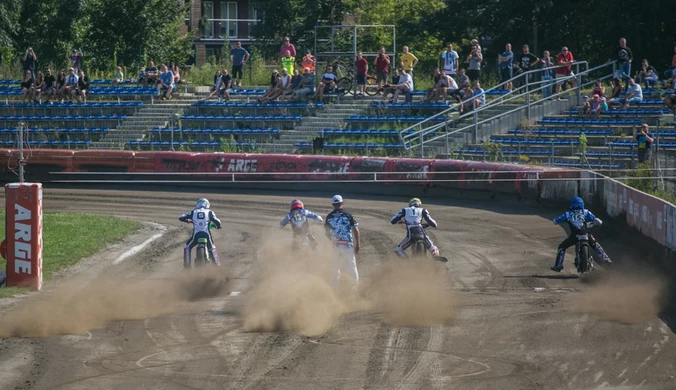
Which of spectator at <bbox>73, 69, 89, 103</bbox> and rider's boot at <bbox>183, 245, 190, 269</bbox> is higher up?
spectator at <bbox>73, 69, 89, 103</bbox>

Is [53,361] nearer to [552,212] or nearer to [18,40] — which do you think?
[552,212]

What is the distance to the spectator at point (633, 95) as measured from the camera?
32188 millimetres

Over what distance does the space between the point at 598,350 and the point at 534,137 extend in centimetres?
2032

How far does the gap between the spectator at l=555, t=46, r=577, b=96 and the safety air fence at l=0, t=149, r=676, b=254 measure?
6838 mm

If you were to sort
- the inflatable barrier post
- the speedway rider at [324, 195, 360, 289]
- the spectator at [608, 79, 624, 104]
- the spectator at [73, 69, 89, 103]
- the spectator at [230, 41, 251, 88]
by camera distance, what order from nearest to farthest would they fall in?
the inflatable barrier post → the speedway rider at [324, 195, 360, 289] → the spectator at [608, 79, 624, 104] → the spectator at [230, 41, 251, 88] → the spectator at [73, 69, 89, 103]

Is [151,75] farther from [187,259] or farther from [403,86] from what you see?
[187,259]

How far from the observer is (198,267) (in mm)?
17453

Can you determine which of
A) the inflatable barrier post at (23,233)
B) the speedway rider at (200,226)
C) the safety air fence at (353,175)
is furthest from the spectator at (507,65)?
the inflatable barrier post at (23,233)

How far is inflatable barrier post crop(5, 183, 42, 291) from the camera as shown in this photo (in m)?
16.8

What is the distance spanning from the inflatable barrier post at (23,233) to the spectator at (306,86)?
892 inches

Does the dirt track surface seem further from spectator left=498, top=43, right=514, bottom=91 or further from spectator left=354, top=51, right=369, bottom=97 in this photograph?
spectator left=354, top=51, right=369, bottom=97

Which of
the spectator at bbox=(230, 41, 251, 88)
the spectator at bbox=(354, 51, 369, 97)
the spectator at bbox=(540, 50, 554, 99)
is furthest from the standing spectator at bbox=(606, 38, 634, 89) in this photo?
the spectator at bbox=(230, 41, 251, 88)

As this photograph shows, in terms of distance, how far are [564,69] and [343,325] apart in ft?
77.8

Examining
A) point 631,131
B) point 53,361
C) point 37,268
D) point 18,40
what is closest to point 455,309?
point 53,361
